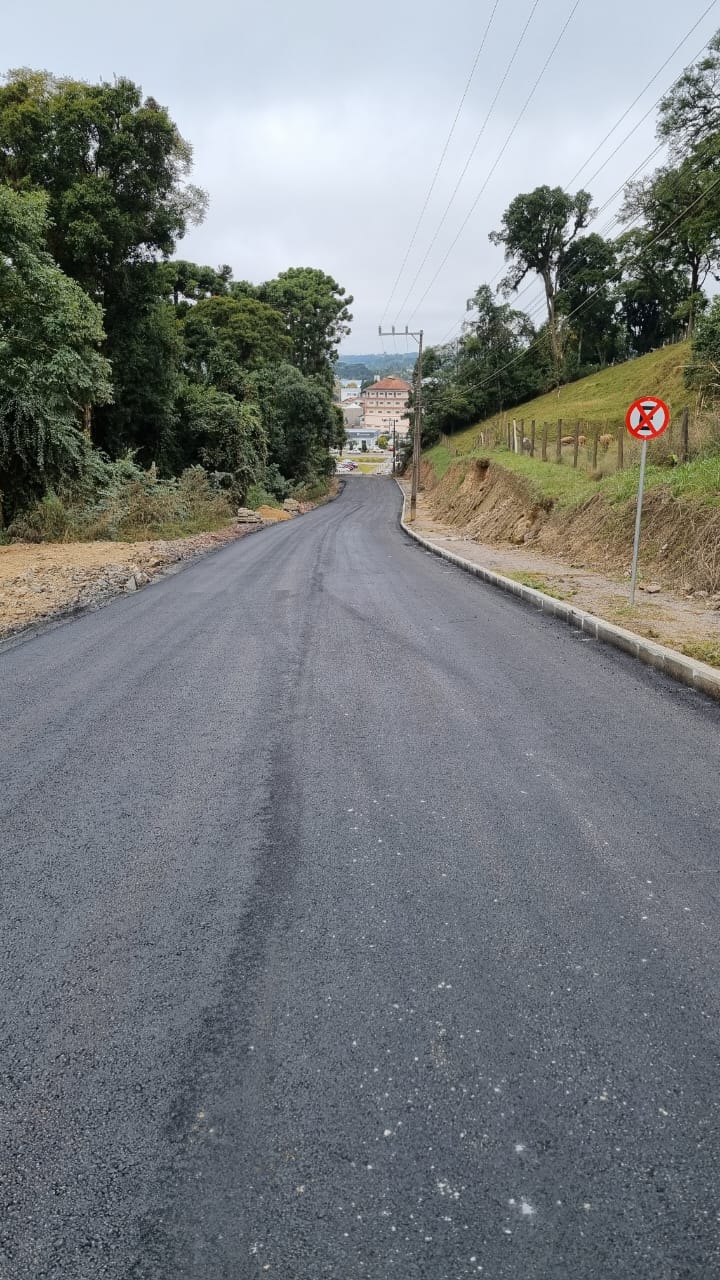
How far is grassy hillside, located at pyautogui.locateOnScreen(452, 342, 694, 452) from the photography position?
123 feet

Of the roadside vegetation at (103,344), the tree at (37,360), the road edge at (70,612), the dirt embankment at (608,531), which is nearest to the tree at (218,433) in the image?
the roadside vegetation at (103,344)

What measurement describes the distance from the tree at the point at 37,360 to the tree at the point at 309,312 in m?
44.1

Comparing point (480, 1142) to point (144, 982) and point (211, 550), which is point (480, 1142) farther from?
point (211, 550)

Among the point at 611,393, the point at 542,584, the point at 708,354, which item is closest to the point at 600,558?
the point at 542,584

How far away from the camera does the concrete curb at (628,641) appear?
585cm

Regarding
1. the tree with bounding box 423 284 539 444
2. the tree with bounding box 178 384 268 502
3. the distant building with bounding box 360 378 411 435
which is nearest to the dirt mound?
the tree with bounding box 178 384 268 502

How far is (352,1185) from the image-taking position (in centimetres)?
168

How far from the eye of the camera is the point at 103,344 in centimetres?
2491

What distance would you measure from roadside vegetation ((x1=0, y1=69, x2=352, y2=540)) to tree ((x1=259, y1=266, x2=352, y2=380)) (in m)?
21.2

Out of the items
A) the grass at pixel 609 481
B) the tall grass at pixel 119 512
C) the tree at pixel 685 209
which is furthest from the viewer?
the tree at pixel 685 209

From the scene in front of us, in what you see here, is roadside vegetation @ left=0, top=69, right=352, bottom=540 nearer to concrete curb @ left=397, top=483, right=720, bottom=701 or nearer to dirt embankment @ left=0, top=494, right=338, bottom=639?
dirt embankment @ left=0, top=494, right=338, bottom=639

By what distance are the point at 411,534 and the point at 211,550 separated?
8141mm

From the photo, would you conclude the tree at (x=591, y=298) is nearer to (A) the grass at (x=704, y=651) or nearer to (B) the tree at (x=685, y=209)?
(B) the tree at (x=685, y=209)

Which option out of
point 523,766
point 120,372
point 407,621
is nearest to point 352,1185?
point 523,766
